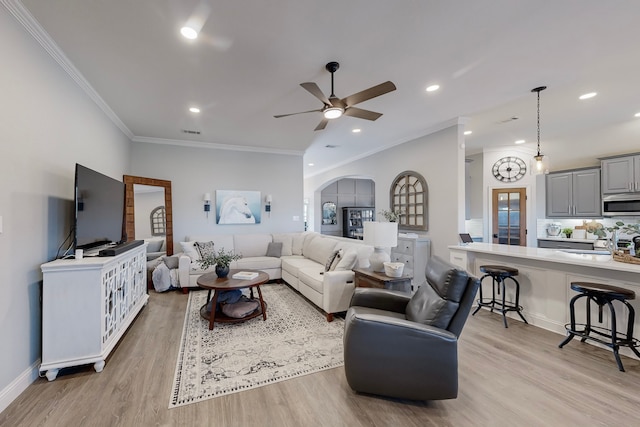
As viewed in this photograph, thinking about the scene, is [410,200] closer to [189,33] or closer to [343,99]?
[343,99]

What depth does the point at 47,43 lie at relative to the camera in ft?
7.87

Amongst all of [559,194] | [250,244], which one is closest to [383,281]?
[250,244]

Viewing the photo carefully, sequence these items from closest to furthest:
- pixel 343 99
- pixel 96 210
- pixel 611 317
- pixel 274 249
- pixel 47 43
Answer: pixel 47 43 < pixel 611 317 < pixel 343 99 < pixel 96 210 < pixel 274 249

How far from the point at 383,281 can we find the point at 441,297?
101 cm

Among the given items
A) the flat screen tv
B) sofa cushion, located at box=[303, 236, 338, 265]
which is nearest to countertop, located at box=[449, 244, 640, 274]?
sofa cushion, located at box=[303, 236, 338, 265]

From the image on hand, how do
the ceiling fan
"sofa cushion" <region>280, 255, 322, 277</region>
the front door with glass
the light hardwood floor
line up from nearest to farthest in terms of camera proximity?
the light hardwood floor
the ceiling fan
"sofa cushion" <region>280, 255, 322, 277</region>
the front door with glass

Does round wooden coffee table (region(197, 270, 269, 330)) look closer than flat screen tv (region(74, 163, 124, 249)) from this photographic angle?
No

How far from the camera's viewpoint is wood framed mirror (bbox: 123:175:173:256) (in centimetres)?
470

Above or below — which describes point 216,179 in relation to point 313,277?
above

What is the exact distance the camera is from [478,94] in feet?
11.6

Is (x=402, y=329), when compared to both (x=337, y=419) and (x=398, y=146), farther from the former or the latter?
(x=398, y=146)

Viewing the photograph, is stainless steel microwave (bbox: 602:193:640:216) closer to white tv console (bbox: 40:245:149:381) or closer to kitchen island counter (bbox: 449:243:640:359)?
kitchen island counter (bbox: 449:243:640:359)

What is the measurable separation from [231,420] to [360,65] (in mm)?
3259

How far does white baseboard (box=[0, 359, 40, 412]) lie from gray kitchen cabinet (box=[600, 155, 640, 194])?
27.6 ft
